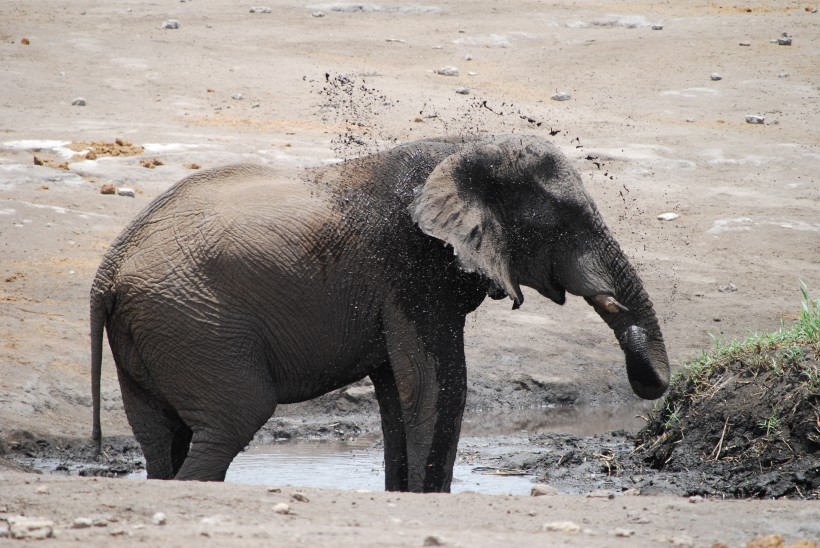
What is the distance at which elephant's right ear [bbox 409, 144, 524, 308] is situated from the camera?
6.84 metres

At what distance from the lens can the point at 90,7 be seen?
26.5 meters

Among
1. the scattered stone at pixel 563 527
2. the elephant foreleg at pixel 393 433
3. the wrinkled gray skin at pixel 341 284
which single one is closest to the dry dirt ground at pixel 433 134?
the scattered stone at pixel 563 527

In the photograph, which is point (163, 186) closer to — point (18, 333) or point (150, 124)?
point (150, 124)

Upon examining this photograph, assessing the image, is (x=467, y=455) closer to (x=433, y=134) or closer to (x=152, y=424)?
(x=152, y=424)

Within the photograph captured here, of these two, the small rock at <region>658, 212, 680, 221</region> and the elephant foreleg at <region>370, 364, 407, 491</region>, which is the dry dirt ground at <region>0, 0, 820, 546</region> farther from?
the elephant foreleg at <region>370, 364, 407, 491</region>

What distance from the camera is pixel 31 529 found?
4773 millimetres

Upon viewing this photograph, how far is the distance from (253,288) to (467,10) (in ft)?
71.4

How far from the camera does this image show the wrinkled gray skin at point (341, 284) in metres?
6.70

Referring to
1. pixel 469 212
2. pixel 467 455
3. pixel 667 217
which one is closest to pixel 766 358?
pixel 467 455

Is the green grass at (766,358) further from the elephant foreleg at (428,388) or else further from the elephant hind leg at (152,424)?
the elephant hind leg at (152,424)

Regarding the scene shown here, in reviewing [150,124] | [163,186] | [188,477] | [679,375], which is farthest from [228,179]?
[150,124]

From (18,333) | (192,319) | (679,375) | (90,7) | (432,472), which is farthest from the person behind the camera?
(90,7)

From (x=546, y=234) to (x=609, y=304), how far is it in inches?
20.6

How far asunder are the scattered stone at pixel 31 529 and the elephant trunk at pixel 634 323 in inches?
136
